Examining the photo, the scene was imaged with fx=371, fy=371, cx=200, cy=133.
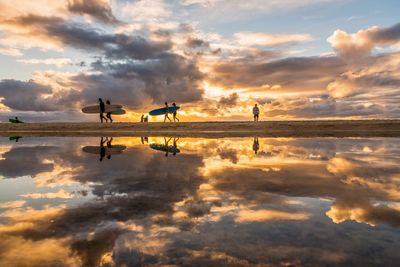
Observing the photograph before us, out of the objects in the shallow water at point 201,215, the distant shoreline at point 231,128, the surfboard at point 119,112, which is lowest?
the shallow water at point 201,215

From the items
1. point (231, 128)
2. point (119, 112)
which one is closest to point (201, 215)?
point (231, 128)

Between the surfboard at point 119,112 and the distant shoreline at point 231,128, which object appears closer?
the distant shoreline at point 231,128

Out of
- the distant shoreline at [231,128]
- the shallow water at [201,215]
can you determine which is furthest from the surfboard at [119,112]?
the shallow water at [201,215]

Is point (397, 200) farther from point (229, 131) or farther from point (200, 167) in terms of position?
point (229, 131)

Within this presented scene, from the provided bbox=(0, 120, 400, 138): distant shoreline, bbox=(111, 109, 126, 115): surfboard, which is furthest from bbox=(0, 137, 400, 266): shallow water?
bbox=(111, 109, 126, 115): surfboard

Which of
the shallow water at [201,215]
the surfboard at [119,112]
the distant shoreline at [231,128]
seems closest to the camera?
the shallow water at [201,215]

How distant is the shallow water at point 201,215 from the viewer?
16.7ft

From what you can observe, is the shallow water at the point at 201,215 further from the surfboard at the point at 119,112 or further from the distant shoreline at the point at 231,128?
the surfboard at the point at 119,112

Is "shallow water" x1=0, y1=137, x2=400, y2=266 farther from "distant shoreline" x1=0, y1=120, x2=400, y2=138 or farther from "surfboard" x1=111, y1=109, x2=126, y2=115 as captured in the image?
"surfboard" x1=111, y1=109, x2=126, y2=115

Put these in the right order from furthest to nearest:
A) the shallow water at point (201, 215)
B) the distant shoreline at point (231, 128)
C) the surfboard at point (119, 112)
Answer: the surfboard at point (119, 112) → the distant shoreline at point (231, 128) → the shallow water at point (201, 215)

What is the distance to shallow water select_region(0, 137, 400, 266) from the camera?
5.09 metres

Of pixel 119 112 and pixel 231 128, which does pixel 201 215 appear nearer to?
pixel 231 128

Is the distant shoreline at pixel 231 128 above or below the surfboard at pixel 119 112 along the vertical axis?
below

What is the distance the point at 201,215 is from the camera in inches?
278
